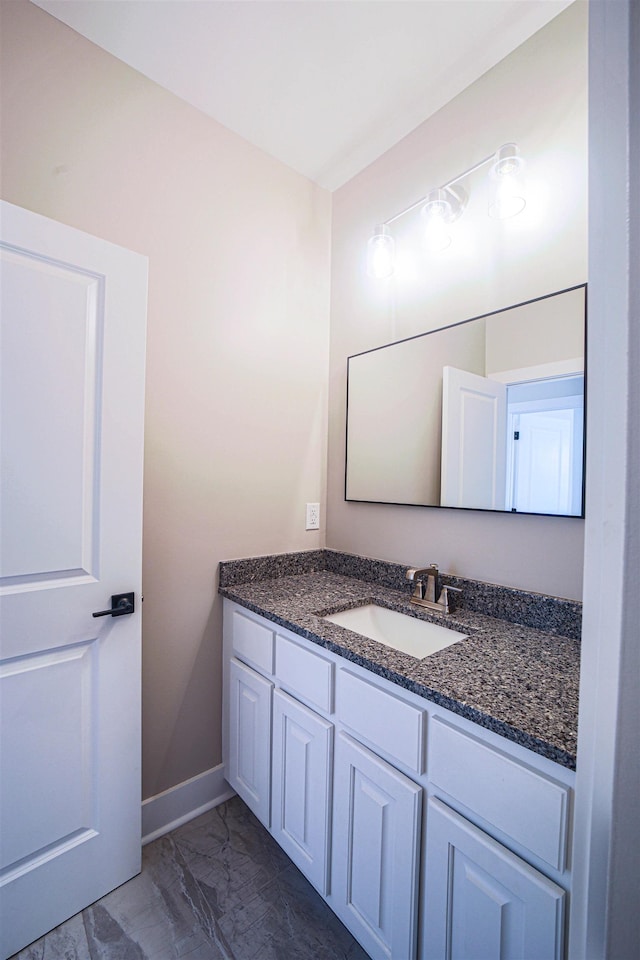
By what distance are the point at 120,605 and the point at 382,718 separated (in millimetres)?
864

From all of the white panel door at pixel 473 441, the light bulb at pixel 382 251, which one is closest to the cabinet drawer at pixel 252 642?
the white panel door at pixel 473 441

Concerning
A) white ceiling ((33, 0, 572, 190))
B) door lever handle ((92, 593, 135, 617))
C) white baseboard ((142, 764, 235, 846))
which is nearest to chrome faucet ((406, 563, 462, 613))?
door lever handle ((92, 593, 135, 617))

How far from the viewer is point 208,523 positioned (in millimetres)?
1690

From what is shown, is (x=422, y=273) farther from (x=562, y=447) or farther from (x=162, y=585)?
(x=162, y=585)

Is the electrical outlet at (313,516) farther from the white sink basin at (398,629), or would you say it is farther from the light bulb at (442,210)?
the light bulb at (442,210)

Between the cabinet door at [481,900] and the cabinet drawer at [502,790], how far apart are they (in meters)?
0.05

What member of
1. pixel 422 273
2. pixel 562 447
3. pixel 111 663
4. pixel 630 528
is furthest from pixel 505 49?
pixel 111 663

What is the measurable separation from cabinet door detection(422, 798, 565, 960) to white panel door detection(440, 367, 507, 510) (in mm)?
900

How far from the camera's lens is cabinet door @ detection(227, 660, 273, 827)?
1.45 m

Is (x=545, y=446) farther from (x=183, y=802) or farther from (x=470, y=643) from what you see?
(x=183, y=802)

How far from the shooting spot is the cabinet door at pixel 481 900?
74 cm

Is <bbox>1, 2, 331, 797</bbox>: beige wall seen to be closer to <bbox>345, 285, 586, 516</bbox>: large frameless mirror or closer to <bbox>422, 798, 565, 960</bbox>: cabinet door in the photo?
<bbox>345, 285, 586, 516</bbox>: large frameless mirror

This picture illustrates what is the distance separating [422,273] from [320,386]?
688 millimetres

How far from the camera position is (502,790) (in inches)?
31.7
